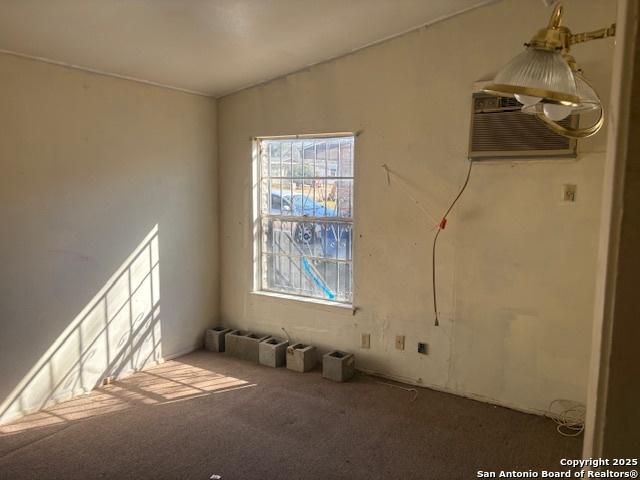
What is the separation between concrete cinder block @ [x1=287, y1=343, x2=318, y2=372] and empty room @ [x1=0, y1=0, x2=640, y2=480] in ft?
0.06

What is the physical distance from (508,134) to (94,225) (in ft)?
9.63

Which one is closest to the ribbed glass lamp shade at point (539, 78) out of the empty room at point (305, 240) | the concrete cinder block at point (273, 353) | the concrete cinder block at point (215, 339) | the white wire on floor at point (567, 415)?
the empty room at point (305, 240)

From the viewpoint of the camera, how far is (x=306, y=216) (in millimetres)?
3965

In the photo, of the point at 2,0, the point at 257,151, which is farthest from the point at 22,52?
the point at 257,151

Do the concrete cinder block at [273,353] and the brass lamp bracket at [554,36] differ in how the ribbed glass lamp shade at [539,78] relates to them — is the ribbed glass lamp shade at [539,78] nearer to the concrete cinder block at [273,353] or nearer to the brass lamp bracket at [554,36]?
the brass lamp bracket at [554,36]

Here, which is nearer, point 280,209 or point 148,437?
point 148,437

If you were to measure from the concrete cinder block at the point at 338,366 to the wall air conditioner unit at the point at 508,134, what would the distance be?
1.78 meters

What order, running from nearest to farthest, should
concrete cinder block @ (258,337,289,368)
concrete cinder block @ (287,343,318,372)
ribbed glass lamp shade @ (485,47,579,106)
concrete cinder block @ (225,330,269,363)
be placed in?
ribbed glass lamp shade @ (485,47,579,106), concrete cinder block @ (287,343,318,372), concrete cinder block @ (258,337,289,368), concrete cinder block @ (225,330,269,363)

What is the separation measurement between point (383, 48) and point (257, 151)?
1.44m

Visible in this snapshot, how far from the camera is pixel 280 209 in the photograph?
4125mm

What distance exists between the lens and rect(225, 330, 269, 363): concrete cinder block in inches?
156

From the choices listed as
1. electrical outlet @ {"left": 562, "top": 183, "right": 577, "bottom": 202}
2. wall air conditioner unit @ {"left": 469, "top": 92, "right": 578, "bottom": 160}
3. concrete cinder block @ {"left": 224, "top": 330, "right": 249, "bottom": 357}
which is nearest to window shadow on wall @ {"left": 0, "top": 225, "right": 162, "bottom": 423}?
concrete cinder block @ {"left": 224, "top": 330, "right": 249, "bottom": 357}

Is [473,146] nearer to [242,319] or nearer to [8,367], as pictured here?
[242,319]

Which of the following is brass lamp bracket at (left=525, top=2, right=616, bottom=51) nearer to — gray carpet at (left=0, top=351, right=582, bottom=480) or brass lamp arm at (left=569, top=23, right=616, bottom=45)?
brass lamp arm at (left=569, top=23, right=616, bottom=45)
